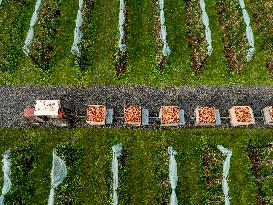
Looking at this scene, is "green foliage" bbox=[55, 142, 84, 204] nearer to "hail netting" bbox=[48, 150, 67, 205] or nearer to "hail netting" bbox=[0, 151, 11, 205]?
"hail netting" bbox=[48, 150, 67, 205]

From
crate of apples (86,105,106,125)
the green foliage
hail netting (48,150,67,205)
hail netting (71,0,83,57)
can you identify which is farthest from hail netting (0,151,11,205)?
hail netting (71,0,83,57)

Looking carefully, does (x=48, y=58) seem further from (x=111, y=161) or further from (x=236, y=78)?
(x=236, y=78)

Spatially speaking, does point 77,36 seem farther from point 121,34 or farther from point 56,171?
point 56,171

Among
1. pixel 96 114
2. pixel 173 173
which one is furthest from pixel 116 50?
pixel 173 173

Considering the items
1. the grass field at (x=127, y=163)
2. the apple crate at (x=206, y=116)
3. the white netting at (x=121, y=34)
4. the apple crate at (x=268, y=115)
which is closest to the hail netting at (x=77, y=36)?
the white netting at (x=121, y=34)

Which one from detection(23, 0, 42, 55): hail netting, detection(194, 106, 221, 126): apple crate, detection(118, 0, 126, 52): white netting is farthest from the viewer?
detection(118, 0, 126, 52): white netting

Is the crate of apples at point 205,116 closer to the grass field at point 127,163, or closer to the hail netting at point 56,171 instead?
the grass field at point 127,163

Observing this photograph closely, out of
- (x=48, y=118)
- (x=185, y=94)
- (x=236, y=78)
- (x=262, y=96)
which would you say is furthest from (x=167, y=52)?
(x=48, y=118)
